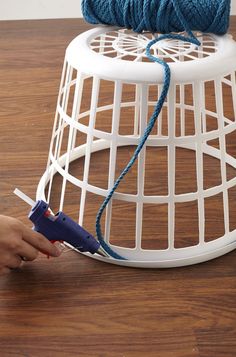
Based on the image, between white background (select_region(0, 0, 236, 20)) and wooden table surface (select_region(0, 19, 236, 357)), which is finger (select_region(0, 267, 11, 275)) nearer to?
wooden table surface (select_region(0, 19, 236, 357))

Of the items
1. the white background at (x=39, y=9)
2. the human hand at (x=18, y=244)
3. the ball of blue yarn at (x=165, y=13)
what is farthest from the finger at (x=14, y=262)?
the white background at (x=39, y=9)

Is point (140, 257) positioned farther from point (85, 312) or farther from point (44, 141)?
point (44, 141)

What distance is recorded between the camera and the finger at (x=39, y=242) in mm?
860

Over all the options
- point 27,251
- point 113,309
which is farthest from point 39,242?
point 113,309

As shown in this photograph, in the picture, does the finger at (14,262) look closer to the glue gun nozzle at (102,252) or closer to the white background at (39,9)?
the glue gun nozzle at (102,252)

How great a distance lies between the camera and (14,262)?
884 mm

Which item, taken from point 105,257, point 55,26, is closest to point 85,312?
point 105,257

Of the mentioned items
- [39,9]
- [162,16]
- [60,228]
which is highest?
[162,16]

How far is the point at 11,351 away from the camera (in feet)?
2.58

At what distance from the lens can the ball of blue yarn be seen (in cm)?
90

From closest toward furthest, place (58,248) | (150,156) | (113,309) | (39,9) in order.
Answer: (113,309), (58,248), (150,156), (39,9)

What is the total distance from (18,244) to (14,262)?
0.05m

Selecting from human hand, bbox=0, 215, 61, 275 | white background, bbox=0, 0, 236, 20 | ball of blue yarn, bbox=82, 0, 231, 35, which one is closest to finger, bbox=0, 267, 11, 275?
human hand, bbox=0, 215, 61, 275

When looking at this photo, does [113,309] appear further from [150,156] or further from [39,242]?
[150,156]
